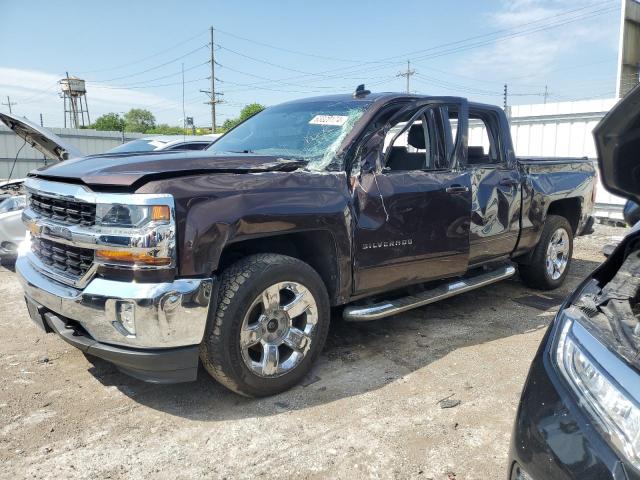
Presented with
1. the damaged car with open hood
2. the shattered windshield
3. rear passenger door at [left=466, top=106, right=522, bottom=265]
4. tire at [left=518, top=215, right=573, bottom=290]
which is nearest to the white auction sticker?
the shattered windshield

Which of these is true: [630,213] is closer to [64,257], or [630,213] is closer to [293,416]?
[293,416]

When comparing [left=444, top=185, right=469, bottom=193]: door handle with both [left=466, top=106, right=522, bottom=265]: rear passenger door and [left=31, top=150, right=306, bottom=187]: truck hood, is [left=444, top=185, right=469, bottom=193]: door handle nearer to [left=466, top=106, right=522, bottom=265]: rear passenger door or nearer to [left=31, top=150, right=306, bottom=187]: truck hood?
[left=466, top=106, right=522, bottom=265]: rear passenger door

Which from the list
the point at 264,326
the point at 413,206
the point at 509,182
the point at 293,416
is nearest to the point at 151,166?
the point at 264,326

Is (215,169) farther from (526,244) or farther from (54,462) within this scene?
(526,244)

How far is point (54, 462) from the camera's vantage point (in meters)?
2.64

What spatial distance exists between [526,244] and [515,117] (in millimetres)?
7633

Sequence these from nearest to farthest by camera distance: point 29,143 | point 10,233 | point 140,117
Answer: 1. point 29,143
2. point 10,233
3. point 140,117

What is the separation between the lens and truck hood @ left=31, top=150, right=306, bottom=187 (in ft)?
9.26

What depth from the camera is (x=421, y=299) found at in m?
4.07

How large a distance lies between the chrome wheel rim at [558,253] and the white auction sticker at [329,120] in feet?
9.83

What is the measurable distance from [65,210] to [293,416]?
5.87 feet

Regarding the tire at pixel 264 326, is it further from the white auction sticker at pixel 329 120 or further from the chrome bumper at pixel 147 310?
the white auction sticker at pixel 329 120

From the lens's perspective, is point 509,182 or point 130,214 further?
point 509,182

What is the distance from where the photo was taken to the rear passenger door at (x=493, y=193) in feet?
14.6
